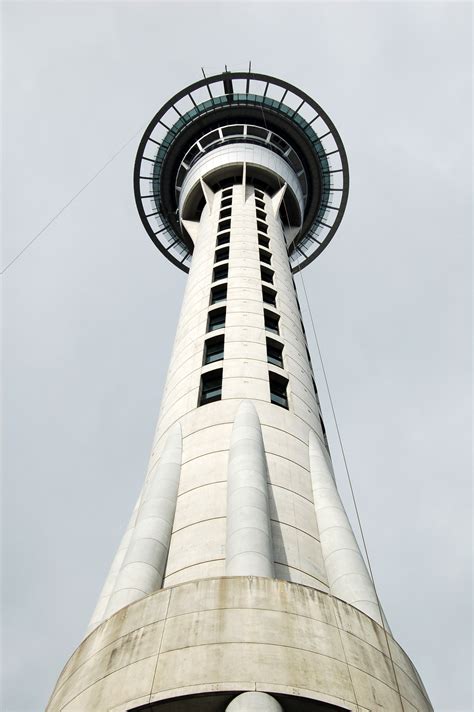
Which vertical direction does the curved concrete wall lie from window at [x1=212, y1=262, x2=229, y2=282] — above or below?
below

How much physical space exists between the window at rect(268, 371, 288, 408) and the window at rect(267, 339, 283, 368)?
57.5 inches

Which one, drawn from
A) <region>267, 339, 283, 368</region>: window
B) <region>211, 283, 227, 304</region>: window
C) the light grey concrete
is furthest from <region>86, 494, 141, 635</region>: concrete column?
the light grey concrete

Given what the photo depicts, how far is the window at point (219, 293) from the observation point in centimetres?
3538

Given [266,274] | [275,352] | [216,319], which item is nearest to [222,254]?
[266,274]

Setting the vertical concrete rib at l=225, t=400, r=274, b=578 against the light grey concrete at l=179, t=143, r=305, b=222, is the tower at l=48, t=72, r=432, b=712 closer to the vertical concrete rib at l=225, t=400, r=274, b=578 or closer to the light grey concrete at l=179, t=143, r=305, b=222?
the vertical concrete rib at l=225, t=400, r=274, b=578

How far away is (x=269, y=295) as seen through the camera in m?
36.2

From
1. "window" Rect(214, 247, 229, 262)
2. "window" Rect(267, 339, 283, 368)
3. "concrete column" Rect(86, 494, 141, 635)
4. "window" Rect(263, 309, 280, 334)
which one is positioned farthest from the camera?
"window" Rect(214, 247, 229, 262)

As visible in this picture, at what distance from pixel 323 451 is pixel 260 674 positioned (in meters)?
12.7

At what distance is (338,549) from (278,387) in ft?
32.0

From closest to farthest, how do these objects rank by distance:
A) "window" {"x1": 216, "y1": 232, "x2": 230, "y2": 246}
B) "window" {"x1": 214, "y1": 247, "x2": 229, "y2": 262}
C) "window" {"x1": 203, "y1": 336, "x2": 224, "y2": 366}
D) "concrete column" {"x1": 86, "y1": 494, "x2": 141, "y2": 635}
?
"concrete column" {"x1": 86, "y1": 494, "x2": 141, "y2": 635}, "window" {"x1": 203, "y1": 336, "x2": 224, "y2": 366}, "window" {"x1": 214, "y1": 247, "x2": 229, "y2": 262}, "window" {"x1": 216, "y1": 232, "x2": 230, "y2": 246}

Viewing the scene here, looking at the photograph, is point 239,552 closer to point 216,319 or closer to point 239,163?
point 216,319

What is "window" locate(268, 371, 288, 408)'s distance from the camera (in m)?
27.7

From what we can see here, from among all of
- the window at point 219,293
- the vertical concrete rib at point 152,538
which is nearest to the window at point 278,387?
the vertical concrete rib at point 152,538

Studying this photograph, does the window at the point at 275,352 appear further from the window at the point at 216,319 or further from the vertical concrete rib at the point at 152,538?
the vertical concrete rib at the point at 152,538
